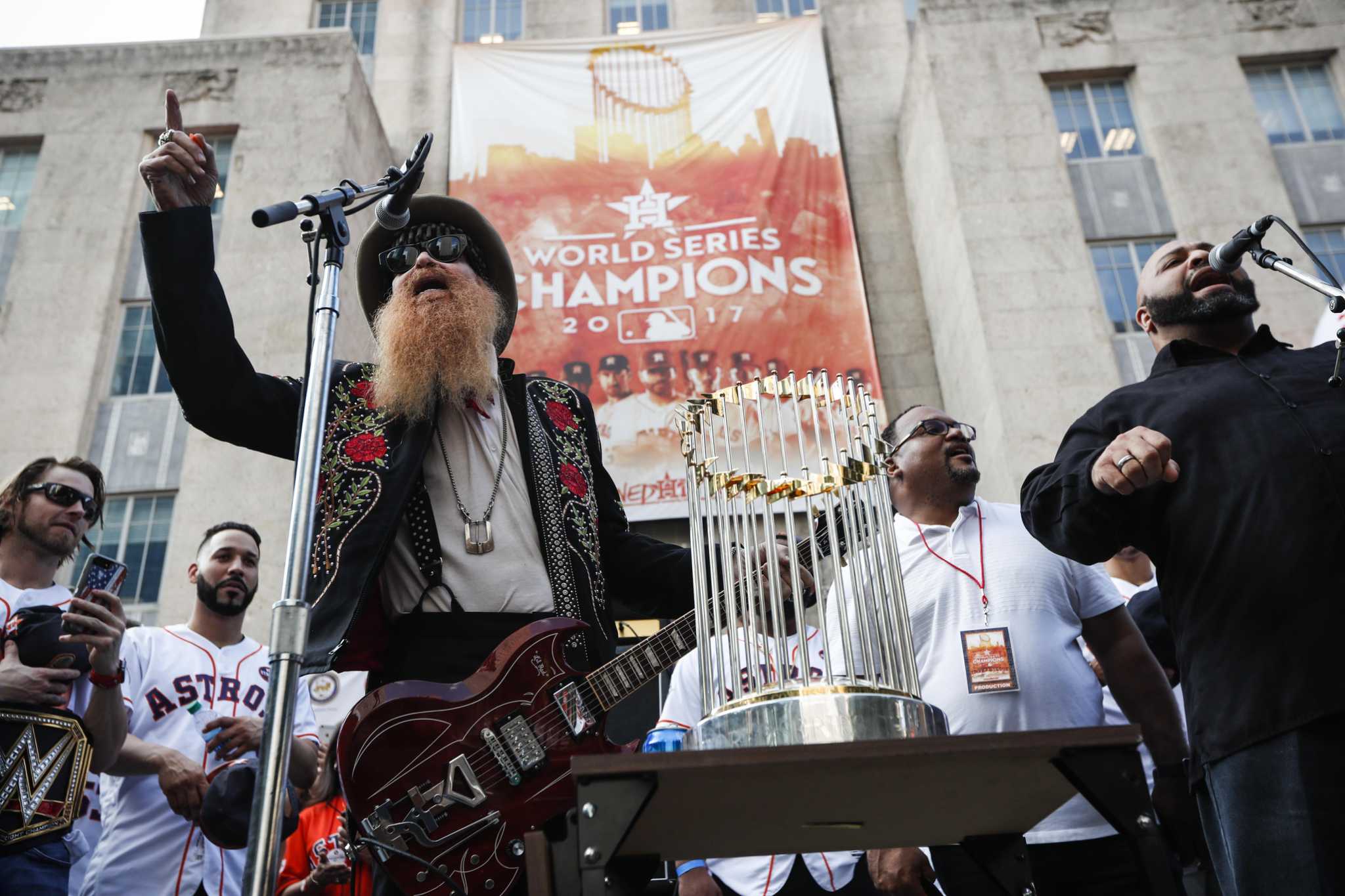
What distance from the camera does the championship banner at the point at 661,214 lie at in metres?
11.2

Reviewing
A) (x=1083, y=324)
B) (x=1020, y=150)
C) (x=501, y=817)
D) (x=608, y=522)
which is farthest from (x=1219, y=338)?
(x=1020, y=150)

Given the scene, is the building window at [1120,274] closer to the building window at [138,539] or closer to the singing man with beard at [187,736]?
the singing man with beard at [187,736]

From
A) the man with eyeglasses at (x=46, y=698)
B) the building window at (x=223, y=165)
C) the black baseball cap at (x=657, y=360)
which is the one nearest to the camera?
the man with eyeglasses at (x=46, y=698)

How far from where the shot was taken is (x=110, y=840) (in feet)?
12.3

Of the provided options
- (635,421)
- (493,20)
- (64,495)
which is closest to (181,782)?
(64,495)

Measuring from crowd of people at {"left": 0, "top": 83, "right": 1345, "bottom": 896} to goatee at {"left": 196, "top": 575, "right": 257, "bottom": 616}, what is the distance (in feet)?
2.34

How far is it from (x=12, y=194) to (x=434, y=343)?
42.1ft

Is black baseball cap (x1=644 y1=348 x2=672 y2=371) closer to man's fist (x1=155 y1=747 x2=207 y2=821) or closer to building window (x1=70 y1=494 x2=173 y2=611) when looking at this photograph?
building window (x1=70 y1=494 x2=173 y2=611)

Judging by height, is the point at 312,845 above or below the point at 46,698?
below

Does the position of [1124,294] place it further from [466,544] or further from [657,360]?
[466,544]

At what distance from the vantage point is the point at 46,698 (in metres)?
3.08

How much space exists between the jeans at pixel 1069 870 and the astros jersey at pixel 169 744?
227 centimetres

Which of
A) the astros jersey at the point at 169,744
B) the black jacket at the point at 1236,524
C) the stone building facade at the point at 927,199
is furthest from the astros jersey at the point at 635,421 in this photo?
the black jacket at the point at 1236,524

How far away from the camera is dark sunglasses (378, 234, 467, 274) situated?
2744 mm
